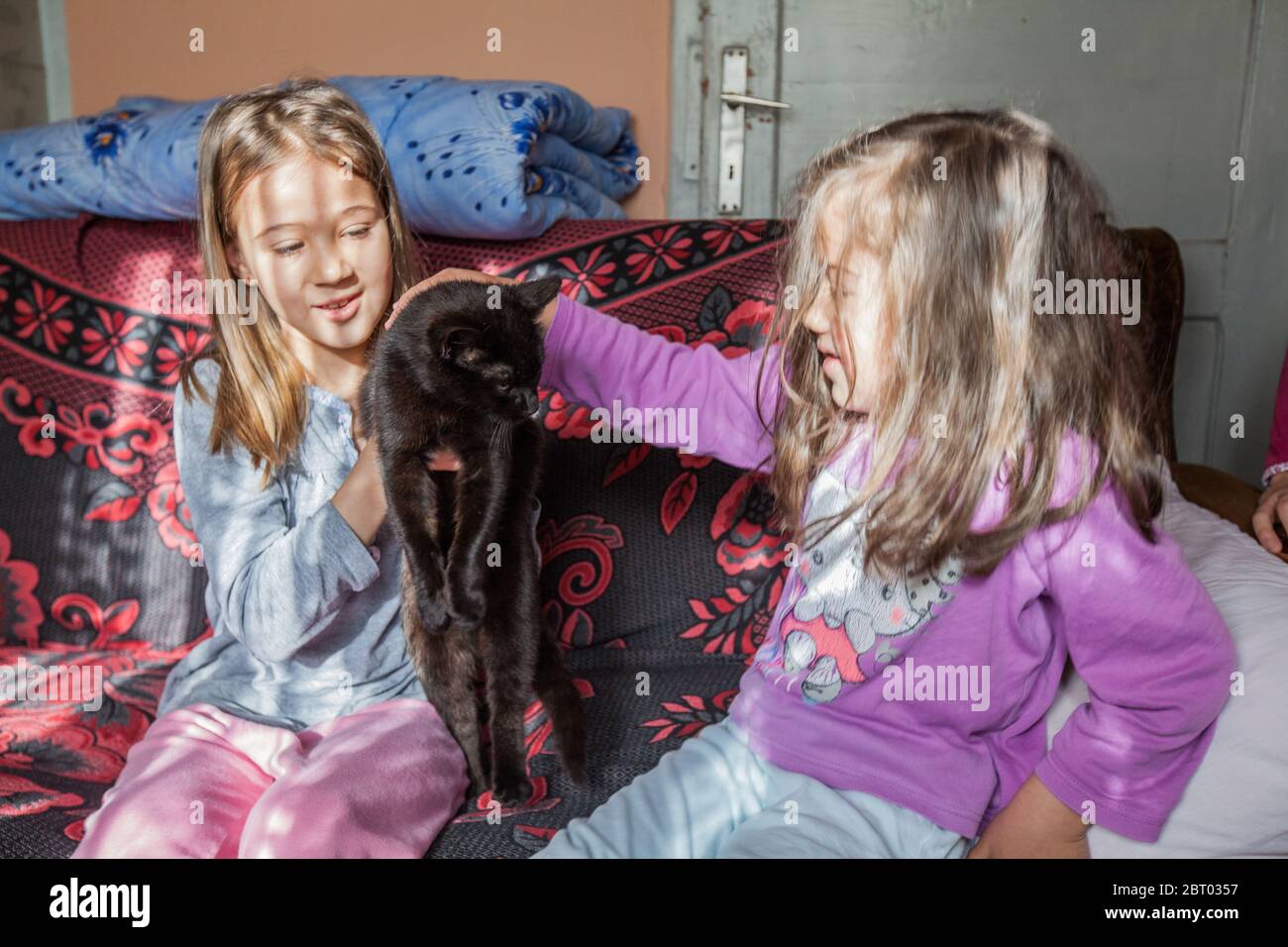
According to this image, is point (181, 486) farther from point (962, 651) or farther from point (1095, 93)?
point (1095, 93)

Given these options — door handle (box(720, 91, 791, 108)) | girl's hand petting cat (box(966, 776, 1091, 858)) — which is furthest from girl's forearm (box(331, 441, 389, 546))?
door handle (box(720, 91, 791, 108))

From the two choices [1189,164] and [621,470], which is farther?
[1189,164]

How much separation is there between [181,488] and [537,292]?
79 cm

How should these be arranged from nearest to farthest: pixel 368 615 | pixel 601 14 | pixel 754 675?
pixel 754 675 < pixel 368 615 < pixel 601 14

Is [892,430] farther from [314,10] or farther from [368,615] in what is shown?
[314,10]

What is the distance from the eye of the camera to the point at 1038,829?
948mm

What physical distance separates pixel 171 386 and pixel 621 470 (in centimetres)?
76

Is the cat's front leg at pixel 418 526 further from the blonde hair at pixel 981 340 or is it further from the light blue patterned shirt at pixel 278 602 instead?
the blonde hair at pixel 981 340

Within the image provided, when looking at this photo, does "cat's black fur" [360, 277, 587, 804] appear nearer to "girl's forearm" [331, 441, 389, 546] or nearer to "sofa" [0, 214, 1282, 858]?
"girl's forearm" [331, 441, 389, 546]

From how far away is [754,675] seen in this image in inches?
45.3

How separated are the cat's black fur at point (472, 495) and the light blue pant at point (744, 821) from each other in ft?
0.54

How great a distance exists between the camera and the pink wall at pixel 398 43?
7.19 ft

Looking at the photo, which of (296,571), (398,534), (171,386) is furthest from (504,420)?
(171,386)
